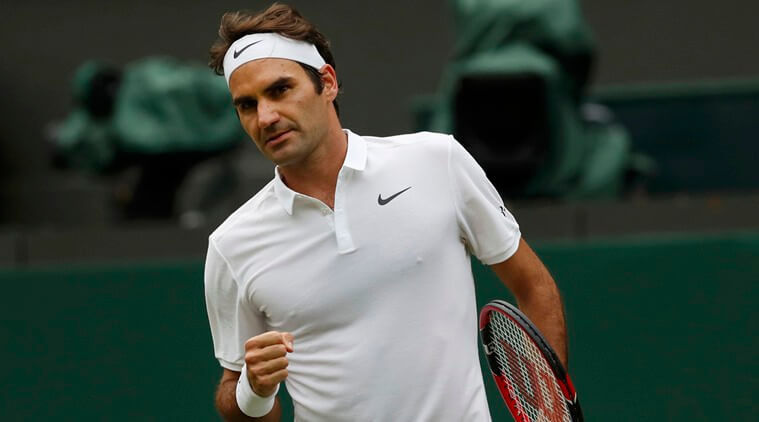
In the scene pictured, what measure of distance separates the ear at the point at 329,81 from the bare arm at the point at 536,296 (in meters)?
0.52

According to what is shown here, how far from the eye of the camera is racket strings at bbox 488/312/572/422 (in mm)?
3018

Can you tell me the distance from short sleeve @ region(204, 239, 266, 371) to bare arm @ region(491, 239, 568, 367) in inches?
22.1

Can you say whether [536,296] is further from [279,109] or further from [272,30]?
[272,30]

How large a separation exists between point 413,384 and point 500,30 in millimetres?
3239

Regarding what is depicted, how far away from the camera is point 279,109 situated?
116 inches

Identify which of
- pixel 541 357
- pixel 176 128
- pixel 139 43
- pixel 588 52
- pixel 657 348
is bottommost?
pixel 657 348

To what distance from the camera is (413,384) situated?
9.75ft

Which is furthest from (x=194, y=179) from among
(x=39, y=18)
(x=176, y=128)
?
(x=39, y=18)

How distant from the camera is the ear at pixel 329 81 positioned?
313 cm

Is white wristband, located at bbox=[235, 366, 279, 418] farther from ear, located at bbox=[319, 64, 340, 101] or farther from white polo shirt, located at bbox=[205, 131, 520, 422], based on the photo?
ear, located at bbox=[319, 64, 340, 101]

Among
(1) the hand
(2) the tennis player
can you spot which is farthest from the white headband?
(1) the hand

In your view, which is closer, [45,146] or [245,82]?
[245,82]

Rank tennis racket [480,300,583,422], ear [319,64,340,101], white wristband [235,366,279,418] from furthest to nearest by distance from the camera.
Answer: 1. ear [319,64,340,101]
2. white wristband [235,366,279,418]
3. tennis racket [480,300,583,422]

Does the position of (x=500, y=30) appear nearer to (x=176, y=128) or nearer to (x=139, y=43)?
(x=176, y=128)
